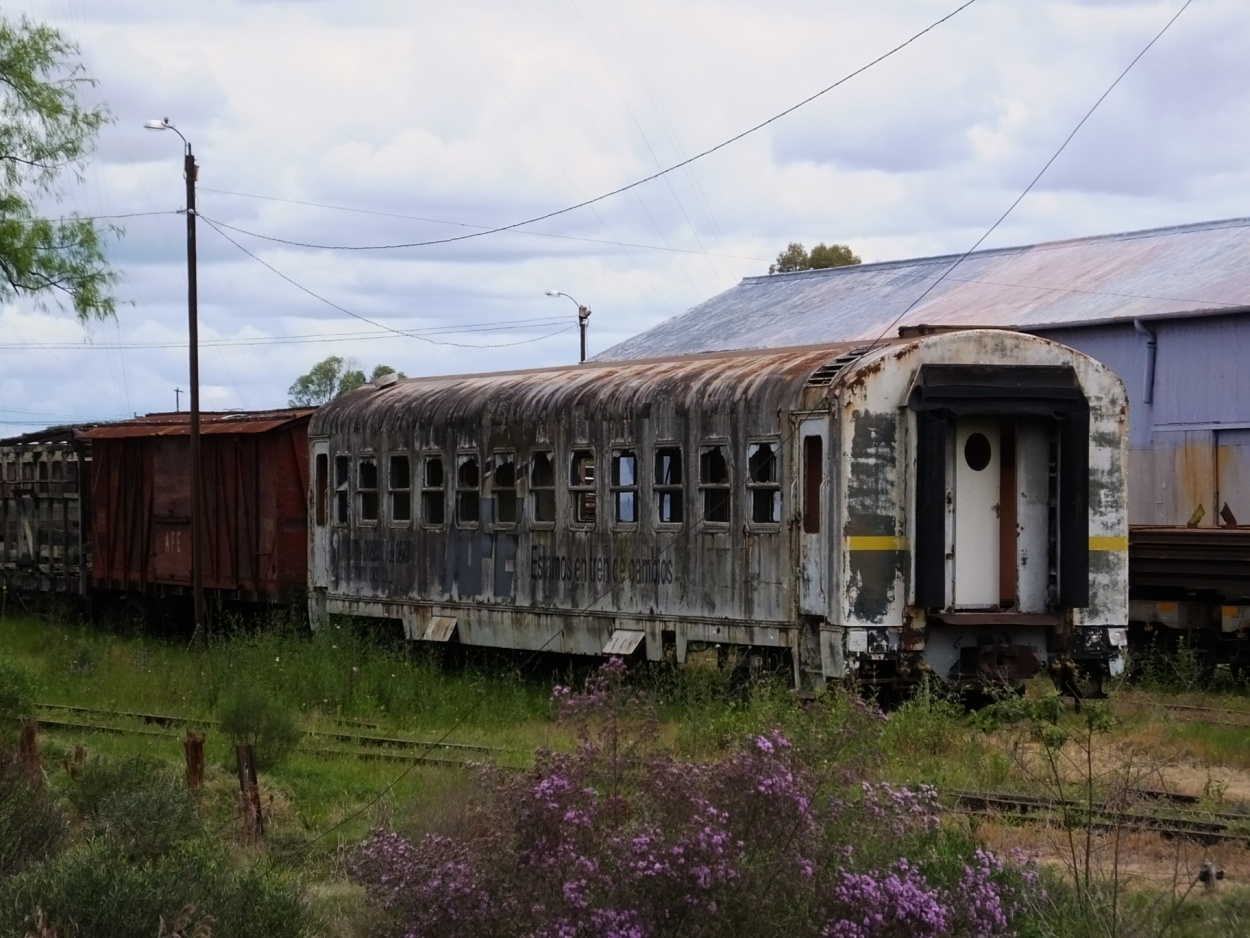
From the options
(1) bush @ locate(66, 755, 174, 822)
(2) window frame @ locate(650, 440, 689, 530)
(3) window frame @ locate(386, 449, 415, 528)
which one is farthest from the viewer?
(3) window frame @ locate(386, 449, 415, 528)

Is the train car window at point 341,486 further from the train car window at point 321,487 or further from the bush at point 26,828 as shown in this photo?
the bush at point 26,828

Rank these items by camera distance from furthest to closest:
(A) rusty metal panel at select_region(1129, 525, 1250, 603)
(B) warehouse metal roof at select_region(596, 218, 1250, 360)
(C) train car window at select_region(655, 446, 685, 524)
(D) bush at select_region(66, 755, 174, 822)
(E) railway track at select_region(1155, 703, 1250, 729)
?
(B) warehouse metal roof at select_region(596, 218, 1250, 360) → (A) rusty metal panel at select_region(1129, 525, 1250, 603) → (C) train car window at select_region(655, 446, 685, 524) → (E) railway track at select_region(1155, 703, 1250, 729) → (D) bush at select_region(66, 755, 174, 822)

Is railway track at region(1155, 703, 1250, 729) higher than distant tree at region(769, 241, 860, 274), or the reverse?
distant tree at region(769, 241, 860, 274)

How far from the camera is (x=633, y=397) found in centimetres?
1647

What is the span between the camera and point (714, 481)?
15.5 m

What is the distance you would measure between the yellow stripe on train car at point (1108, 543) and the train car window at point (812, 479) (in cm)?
257

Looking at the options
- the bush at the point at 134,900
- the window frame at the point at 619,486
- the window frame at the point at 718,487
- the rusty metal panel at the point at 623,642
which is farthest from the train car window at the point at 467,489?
the bush at the point at 134,900

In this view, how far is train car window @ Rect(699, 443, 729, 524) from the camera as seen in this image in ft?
50.3

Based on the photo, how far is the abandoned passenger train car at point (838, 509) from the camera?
14.0 m

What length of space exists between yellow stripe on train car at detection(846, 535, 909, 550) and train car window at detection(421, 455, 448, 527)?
6.55 metres

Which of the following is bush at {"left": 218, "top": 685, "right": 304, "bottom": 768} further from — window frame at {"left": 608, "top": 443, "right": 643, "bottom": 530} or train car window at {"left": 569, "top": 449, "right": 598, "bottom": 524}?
train car window at {"left": 569, "top": 449, "right": 598, "bottom": 524}

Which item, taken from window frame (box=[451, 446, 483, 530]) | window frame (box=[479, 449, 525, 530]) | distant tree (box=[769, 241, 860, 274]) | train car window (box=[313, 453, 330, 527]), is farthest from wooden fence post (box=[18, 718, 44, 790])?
distant tree (box=[769, 241, 860, 274])

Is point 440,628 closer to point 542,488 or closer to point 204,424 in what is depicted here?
point 542,488

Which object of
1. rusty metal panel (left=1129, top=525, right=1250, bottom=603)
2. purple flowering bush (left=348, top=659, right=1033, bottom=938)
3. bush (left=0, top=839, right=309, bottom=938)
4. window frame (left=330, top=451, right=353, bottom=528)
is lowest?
bush (left=0, top=839, right=309, bottom=938)
